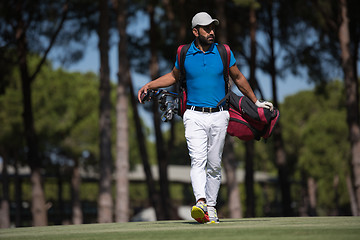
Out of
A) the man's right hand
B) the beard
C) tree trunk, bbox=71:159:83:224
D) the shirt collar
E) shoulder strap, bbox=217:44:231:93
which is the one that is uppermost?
the beard

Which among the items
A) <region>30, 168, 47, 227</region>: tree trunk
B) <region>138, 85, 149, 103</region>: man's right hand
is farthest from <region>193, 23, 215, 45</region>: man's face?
<region>30, 168, 47, 227</region>: tree trunk

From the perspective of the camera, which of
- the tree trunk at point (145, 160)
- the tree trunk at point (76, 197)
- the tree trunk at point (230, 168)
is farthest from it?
the tree trunk at point (76, 197)

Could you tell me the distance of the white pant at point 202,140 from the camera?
613 cm

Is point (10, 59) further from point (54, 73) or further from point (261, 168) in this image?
point (261, 168)

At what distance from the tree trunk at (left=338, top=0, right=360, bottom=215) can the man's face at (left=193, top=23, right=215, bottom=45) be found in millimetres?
10104

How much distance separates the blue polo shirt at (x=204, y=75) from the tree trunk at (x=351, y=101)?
997 cm

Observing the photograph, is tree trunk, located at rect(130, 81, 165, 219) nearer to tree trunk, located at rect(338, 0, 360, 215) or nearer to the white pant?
tree trunk, located at rect(338, 0, 360, 215)

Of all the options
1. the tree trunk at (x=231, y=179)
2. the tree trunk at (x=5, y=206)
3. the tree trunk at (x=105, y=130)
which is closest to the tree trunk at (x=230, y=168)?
the tree trunk at (x=231, y=179)

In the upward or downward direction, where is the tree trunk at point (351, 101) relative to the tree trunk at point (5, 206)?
upward

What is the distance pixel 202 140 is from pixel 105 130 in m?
10.6

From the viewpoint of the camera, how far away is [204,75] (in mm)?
6129

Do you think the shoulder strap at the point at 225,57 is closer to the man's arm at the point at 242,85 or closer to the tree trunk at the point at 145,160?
the man's arm at the point at 242,85

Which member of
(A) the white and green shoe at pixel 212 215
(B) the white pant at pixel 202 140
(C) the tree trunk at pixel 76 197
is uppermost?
(B) the white pant at pixel 202 140

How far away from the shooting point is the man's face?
6.13 metres
